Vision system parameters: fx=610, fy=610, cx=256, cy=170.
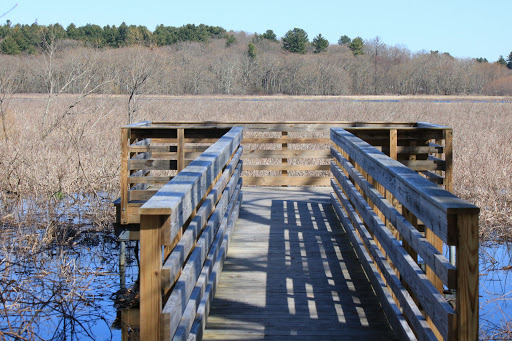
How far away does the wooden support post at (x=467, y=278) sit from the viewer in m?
2.50

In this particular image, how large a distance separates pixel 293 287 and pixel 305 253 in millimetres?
1062

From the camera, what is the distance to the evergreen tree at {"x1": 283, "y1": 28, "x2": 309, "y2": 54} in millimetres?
118125

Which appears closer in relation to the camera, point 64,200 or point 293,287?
point 293,287

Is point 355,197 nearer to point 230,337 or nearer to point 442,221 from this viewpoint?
point 230,337

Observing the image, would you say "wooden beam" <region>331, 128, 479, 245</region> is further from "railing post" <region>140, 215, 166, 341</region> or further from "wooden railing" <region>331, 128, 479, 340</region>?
"railing post" <region>140, 215, 166, 341</region>

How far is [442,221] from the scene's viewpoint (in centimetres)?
264

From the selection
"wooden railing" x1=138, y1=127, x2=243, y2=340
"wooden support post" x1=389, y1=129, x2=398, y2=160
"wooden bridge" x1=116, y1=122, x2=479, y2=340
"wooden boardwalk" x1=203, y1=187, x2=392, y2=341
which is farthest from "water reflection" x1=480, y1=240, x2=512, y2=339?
"wooden railing" x1=138, y1=127, x2=243, y2=340

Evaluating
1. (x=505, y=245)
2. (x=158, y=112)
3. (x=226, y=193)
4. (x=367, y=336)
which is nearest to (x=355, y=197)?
(x=226, y=193)

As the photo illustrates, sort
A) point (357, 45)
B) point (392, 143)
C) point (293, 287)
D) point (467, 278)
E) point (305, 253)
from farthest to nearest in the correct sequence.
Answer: point (357, 45) → point (392, 143) → point (305, 253) → point (293, 287) → point (467, 278)

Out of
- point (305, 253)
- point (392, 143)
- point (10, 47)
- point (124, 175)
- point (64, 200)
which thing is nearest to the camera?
point (305, 253)

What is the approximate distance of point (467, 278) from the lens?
8.23 feet

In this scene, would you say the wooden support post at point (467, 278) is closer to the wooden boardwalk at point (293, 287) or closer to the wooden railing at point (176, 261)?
the wooden railing at point (176, 261)

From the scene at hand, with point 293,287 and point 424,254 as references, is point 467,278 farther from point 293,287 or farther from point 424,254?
point 293,287

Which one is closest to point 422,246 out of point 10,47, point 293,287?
point 293,287
